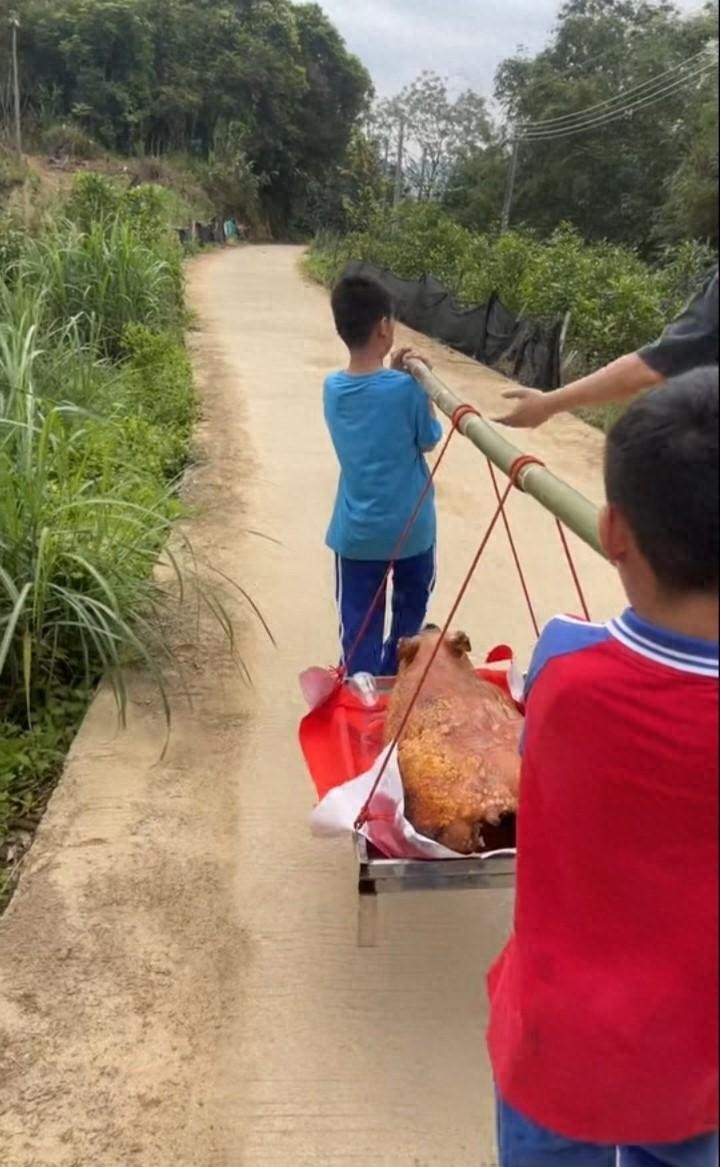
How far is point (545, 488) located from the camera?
1640 mm

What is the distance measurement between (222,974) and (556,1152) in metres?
1.40

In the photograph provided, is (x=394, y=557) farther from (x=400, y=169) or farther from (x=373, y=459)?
(x=400, y=169)

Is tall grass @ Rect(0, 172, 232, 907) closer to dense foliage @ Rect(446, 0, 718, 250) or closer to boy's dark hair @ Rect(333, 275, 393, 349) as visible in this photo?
boy's dark hair @ Rect(333, 275, 393, 349)

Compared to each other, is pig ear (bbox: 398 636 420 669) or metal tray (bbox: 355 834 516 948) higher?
pig ear (bbox: 398 636 420 669)

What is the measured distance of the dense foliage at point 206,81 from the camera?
35844 millimetres

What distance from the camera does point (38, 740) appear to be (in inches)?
135

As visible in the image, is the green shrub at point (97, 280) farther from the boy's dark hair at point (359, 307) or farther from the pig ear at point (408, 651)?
the pig ear at point (408, 651)

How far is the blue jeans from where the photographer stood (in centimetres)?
120

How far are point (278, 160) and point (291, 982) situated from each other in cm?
4397

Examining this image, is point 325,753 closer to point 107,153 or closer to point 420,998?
point 420,998

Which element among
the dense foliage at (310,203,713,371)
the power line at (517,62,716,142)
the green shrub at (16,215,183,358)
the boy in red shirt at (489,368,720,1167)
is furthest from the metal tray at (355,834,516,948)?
the power line at (517,62,716,142)

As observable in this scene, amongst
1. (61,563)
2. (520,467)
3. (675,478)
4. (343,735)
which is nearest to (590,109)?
(61,563)

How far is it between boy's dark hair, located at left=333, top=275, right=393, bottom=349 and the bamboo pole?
0.59m

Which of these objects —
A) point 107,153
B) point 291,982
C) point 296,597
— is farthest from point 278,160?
point 291,982
